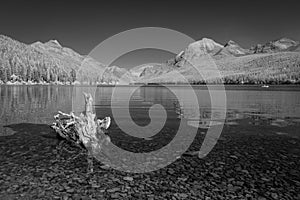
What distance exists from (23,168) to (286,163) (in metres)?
17.9

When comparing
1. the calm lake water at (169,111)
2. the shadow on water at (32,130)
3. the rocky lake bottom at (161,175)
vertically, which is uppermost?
the calm lake water at (169,111)

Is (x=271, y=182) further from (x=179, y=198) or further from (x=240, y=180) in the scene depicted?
(x=179, y=198)

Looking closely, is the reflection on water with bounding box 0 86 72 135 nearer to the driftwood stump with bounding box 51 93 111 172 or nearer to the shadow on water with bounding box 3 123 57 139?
the shadow on water with bounding box 3 123 57 139

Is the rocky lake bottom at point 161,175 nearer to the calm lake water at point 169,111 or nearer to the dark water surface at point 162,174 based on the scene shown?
the dark water surface at point 162,174

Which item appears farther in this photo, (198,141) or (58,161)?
(198,141)

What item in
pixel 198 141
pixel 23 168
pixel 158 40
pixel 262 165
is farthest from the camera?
pixel 158 40

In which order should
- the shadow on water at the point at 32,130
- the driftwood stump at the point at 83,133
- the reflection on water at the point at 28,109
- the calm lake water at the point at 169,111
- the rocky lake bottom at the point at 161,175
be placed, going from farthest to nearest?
the calm lake water at the point at 169,111 → the reflection on water at the point at 28,109 → the shadow on water at the point at 32,130 → the driftwood stump at the point at 83,133 → the rocky lake bottom at the point at 161,175

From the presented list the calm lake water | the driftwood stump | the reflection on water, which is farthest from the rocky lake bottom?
the reflection on water

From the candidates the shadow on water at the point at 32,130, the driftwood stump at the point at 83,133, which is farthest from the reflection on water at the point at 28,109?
the driftwood stump at the point at 83,133

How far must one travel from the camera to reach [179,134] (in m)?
26.7

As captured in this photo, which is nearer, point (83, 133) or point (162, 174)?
point (162, 174)

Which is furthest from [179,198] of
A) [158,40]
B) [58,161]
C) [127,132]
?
[158,40]

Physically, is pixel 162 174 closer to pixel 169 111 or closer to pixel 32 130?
pixel 32 130

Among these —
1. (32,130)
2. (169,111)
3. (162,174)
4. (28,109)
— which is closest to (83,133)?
(32,130)
